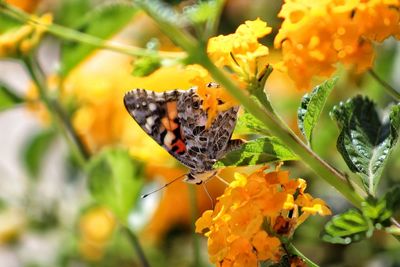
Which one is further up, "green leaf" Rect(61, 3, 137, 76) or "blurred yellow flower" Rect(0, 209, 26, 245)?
"green leaf" Rect(61, 3, 137, 76)

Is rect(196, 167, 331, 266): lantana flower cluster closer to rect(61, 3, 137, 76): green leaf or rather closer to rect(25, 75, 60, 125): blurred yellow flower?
rect(61, 3, 137, 76): green leaf

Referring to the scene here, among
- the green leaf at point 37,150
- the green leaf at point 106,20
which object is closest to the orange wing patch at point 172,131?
the green leaf at point 106,20

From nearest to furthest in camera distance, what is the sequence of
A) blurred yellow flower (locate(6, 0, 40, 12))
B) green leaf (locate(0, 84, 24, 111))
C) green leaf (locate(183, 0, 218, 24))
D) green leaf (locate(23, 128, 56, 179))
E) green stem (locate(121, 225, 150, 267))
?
1. green leaf (locate(183, 0, 218, 24))
2. green stem (locate(121, 225, 150, 267))
3. green leaf (locate(0, 84, 24, 111))
4. blurred yellow flower (locate(6, 0, 40, 12))
5. green leaf (locate(23, 128, 56, 179))

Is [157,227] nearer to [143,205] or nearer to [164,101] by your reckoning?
[143,205]

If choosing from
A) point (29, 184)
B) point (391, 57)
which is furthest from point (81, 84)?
point (391, 57)

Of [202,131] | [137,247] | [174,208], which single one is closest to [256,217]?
[202,131]

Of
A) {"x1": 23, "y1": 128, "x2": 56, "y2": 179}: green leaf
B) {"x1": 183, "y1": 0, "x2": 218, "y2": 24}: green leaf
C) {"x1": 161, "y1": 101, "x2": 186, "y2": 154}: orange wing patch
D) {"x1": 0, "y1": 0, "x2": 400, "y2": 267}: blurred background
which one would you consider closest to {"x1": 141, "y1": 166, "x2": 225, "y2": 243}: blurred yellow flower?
{"x1": 0, "y1": 0, "x2": 400, "y2": 267}: blurred background

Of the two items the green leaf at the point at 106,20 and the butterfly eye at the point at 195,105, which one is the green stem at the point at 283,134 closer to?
the butterfly eye at the point at 195,105
